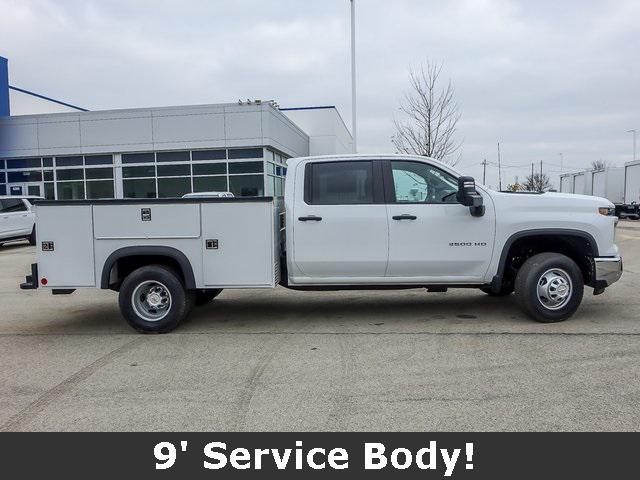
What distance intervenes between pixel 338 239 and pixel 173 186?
877 inches


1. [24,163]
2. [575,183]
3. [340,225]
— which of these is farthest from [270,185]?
[575,183]

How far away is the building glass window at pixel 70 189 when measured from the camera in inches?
1118

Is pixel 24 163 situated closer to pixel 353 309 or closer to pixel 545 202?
pixel 353 309

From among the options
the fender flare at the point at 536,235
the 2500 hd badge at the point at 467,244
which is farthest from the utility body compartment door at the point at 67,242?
the fender flare at the point at 536,235

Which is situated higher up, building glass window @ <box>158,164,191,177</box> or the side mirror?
building glass window @ <box>158,164,191,177</box>

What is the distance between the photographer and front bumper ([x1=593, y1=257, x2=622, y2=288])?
660 centimetres

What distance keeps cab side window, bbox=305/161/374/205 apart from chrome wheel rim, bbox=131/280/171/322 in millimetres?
2044

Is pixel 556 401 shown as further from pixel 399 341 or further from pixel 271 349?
pixel 271 349

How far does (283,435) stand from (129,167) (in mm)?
26013

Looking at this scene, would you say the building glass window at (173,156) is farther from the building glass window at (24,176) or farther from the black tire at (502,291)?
the black tire at (502,291)

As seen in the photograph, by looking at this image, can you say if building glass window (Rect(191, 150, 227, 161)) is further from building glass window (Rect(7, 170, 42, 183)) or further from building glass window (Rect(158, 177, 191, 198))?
building glass window (Rect(7, 170, 42, 183))

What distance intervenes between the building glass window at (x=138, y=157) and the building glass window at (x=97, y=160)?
2.66 feet

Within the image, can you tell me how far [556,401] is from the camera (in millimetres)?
4258

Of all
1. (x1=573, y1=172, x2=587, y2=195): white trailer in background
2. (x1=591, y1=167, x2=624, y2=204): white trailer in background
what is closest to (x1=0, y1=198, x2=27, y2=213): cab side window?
(x1=591, y1=167, x2=624, y2=204): white trailer in background
